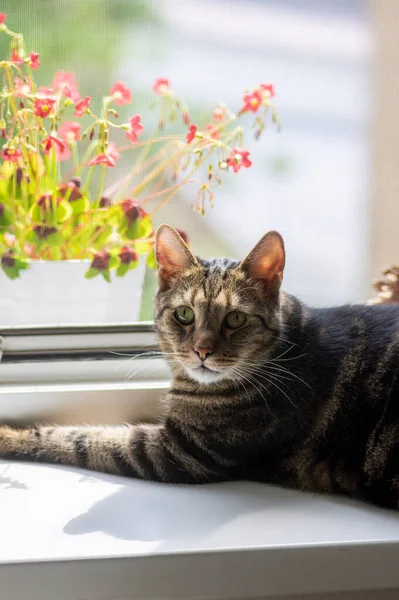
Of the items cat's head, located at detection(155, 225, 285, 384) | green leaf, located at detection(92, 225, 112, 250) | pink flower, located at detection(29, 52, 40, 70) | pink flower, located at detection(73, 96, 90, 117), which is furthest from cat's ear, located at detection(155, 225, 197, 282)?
pink flower, located at detection(29, 52, 40, 70)

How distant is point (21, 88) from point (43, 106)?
0.22 feet

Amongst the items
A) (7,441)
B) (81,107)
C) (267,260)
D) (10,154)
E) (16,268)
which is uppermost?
(81,107)

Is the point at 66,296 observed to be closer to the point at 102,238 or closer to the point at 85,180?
the point at 102,238

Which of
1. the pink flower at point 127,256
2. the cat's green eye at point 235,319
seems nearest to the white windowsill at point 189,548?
the cat's green eye at point 235,319

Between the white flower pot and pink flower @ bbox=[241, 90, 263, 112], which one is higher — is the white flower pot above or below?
below

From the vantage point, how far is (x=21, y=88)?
4.39 ft

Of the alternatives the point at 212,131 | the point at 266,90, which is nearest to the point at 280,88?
the point at 266,90

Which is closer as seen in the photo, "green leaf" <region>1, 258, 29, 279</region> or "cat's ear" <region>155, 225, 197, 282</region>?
"cat's ear" <region>155, 225, 197, 282</region>

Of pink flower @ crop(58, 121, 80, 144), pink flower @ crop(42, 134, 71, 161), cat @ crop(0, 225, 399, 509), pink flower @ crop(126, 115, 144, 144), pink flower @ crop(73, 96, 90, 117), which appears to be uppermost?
pink flower @ crop(73, 96, 90, 117)

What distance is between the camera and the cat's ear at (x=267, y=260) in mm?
1159

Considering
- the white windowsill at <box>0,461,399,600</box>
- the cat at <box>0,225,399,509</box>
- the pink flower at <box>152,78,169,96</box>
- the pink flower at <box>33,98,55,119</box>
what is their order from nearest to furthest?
the white windowsill at <box>0,461,399,600</box>, the cat at <box>0,225,399,509</box>, the pink flower at <box>33,98,55,119</box>, the pink flower at <box>152,78,169,96</box>

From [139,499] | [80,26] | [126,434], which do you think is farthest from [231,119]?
[139,499]

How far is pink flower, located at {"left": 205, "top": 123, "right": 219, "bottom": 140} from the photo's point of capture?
145cm

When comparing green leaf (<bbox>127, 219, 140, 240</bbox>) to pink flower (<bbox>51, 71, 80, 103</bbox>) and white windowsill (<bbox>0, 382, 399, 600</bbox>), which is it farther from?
white windowsill (<bbox>0, 382, 399, 600</bbox>)
